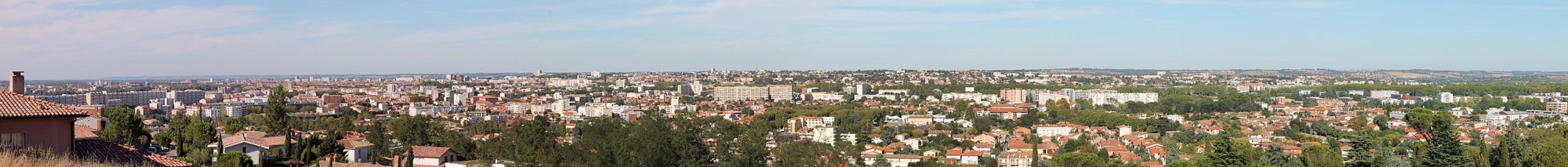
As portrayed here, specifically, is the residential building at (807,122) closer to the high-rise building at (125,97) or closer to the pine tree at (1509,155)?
the pine tree at (1509,155)

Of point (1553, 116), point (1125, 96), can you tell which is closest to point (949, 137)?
point (1553, 116)

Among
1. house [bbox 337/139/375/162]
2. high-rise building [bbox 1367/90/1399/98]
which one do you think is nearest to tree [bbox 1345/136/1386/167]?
house [bbox 337/139/375/162]

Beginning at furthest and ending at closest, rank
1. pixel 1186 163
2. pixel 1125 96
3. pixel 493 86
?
pixel 493 86 < pixel 1125 96 < pixel 1186 163

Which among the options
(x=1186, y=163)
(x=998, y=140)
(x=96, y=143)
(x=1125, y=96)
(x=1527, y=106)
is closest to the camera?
(x=96, y=143)

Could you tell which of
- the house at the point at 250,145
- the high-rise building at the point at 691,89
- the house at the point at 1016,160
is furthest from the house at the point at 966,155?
the high-rise building at the point at 691,89

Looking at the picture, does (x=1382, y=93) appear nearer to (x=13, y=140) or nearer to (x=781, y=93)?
(x=781, y=93)

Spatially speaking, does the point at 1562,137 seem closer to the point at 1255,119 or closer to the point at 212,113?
the point at 1255,119
